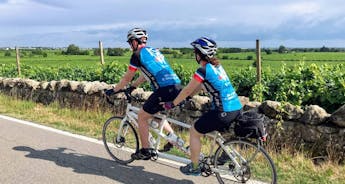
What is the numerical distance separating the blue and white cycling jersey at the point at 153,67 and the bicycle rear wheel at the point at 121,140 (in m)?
0.98

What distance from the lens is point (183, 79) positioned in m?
9.81

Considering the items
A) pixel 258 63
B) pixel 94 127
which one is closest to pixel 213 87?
pixel 258 63

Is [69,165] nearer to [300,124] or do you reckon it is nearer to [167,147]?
[167,147]

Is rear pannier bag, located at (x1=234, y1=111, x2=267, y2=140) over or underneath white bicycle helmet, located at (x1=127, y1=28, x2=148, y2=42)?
underneath

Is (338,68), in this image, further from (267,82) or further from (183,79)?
(183,79)

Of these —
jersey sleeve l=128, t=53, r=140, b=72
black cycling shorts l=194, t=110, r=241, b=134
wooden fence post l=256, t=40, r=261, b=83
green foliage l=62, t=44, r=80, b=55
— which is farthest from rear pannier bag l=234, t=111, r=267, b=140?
green foliage l=62, t=44, r=80, b=55

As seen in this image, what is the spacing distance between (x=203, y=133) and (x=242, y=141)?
483 mm

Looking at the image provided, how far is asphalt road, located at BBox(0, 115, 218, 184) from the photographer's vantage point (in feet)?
17.8

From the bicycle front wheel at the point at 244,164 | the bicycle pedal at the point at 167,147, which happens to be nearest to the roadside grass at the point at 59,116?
the bicycle pedal at the point at 167,147

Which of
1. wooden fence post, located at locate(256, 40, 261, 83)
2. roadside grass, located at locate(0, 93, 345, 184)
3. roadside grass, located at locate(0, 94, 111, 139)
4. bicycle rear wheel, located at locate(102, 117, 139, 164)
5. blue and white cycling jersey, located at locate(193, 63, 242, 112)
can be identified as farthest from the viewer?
roadside grass, located at locate(0, 94, 111, 139)

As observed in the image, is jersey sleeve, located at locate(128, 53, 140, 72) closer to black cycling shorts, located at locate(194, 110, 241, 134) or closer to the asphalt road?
black cycling shorts, located at locate(194, 110, 241, 134)

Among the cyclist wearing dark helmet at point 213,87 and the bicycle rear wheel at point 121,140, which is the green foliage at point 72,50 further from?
the cyclist wearing dark helmet at point 213,87

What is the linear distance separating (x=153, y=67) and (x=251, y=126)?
71.1 inches

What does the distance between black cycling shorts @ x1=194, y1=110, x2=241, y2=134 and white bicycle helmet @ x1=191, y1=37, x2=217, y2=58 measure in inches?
28.1
